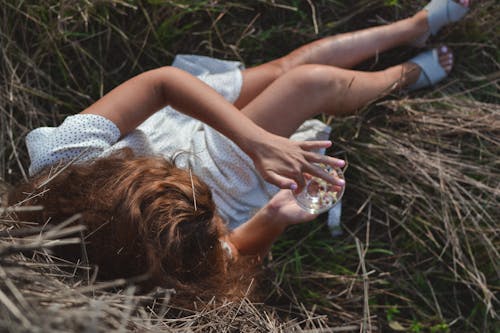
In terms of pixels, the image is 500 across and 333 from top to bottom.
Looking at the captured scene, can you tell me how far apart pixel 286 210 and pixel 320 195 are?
13 centimetres

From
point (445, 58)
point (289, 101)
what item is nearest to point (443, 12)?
point (445, 58)

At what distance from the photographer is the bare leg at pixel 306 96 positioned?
5.08 feet

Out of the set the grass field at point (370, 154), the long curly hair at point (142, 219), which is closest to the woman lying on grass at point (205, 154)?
the long curly hair at point (142, 219)

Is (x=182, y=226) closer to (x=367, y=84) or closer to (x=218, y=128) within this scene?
(x=218, y=128)

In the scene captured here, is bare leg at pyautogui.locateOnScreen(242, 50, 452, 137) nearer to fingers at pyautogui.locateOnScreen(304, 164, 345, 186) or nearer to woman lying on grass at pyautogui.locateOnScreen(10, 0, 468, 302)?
woman lying on grass at pyautogui.locateOnScreen(10, 0, 468, 302)

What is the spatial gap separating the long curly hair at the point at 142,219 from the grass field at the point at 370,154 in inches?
18.3

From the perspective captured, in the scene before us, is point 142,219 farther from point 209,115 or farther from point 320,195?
point 320,195

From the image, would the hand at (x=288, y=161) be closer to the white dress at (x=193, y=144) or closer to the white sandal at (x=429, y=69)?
the white dress at (x=193, y=144)

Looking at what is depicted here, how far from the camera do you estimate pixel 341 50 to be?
176 centimetres

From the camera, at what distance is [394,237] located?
69.4 inches

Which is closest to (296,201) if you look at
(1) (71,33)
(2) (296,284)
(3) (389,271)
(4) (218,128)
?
(4) (218,128)

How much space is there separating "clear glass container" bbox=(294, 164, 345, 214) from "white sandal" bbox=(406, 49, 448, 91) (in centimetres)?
61

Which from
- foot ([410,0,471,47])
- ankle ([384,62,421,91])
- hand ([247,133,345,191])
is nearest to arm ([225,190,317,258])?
hand ([247,133,345,191])

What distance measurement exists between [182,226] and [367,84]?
817 mm
